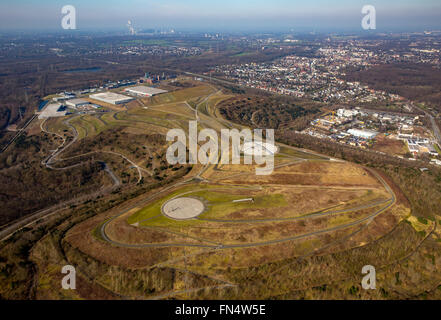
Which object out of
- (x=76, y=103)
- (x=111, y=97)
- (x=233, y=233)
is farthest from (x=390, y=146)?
(x=76, y=103)

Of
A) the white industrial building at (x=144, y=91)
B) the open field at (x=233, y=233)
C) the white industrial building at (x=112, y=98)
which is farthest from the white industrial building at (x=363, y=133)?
the white industrial building at (x=112, y=98)

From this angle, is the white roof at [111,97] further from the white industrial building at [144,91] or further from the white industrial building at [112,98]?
the white industrial building at [144,91]

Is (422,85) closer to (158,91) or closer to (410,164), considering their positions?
(410,164)

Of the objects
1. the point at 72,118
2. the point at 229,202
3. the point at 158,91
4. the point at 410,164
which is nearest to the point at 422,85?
the point at 410,164

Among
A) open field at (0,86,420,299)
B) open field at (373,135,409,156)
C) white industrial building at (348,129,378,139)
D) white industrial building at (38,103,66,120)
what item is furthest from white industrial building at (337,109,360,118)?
white industrial building at (38,103,66,120)

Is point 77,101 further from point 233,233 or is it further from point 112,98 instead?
point 233,233

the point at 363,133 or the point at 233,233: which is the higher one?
the point at 363,133

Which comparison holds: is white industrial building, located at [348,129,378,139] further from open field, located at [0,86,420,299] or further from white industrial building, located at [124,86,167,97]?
white industrial building, located at [124,86,167,97]
